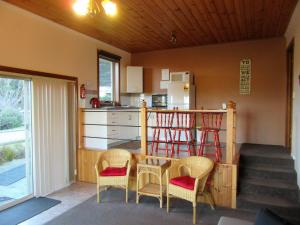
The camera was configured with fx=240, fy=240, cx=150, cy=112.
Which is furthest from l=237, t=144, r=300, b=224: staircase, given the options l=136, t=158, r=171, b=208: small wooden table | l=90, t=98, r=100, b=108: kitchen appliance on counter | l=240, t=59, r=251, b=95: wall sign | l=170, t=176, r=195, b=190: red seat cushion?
l=90, t=98, r=100, b=108: kitchen appliance on counter

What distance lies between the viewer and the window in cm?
561

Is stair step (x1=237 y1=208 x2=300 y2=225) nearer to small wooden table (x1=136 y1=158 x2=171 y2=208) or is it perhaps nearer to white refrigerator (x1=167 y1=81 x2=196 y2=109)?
small wooden table (x1=136 y1=158 x2=171 y2=208)

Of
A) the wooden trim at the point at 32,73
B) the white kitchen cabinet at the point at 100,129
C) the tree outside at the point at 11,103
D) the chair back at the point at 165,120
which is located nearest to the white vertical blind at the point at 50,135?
the wooden trim at the point at 32,73

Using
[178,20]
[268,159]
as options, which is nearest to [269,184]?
[268,159]

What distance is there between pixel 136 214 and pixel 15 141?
84.5 inches

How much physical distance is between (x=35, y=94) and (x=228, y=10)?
10.8ft

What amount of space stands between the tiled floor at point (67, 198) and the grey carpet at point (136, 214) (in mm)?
130

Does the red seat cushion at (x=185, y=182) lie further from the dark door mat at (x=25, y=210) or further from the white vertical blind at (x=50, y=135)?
the white vertical blind at (x=50, y=135)

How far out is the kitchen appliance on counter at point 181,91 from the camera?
5711 millimetres

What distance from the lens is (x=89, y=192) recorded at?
4141mm

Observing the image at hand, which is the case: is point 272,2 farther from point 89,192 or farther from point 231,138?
point 89,192

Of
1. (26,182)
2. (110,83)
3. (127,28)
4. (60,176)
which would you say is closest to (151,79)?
(110,83)

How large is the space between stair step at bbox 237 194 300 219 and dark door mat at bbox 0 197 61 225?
283cm

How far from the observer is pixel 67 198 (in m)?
3.89
